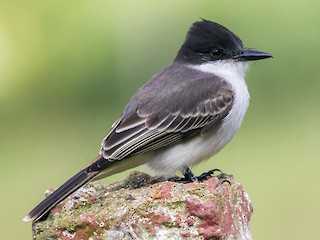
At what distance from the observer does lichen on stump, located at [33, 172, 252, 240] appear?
4.07m

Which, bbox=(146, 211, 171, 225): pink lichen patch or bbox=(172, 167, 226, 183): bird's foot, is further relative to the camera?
bbox=(172, 167, 226, 183): bird's foot

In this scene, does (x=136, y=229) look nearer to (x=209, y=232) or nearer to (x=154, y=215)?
(x=154, y=215)

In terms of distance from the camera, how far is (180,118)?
5.21m

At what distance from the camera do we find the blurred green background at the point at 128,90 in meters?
7.53

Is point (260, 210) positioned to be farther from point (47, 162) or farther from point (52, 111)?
point (52, 111)

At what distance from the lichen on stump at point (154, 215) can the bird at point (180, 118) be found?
546 millimetres

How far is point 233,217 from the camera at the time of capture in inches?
169

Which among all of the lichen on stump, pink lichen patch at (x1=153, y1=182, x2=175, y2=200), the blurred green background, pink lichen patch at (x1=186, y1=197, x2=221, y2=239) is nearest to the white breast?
the lichen on stump

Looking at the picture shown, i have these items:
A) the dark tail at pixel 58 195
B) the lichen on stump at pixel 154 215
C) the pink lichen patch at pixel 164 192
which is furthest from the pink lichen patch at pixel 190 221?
the dark tail at pixel 58 195

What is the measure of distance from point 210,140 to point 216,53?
60 cm

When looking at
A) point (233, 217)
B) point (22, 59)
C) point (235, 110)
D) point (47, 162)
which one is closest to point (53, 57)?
point (22, 59)

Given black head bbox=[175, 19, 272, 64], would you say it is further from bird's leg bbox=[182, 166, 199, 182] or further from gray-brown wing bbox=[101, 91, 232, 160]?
bird's leg bbox=[182, 166, 199, 182]

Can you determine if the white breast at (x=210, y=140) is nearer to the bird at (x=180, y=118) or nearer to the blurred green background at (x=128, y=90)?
the bird at (x=180, y=118)

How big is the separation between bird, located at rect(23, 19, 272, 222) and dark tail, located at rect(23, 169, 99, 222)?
0.05m
